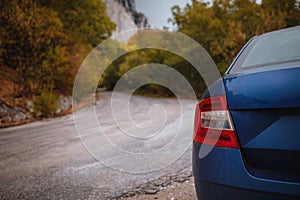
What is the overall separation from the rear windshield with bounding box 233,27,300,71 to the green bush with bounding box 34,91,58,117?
906 centimetres

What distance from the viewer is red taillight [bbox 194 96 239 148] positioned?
1190 mm

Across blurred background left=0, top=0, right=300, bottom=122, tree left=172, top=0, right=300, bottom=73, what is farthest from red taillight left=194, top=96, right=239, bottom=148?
tree left=172, top=0, right=300, bottom=73

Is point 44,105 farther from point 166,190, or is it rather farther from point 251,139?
point 251,139

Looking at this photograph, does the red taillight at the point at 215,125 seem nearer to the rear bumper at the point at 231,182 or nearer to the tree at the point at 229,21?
the rear bumper at the point at 231,182

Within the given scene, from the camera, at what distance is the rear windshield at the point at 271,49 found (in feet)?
5.22

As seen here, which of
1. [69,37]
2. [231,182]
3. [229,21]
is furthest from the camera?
[229,21]

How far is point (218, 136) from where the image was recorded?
1228 millimetres

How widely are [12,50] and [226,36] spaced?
15.3 m

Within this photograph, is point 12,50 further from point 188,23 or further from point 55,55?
point 188,23

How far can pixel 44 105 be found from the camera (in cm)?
913

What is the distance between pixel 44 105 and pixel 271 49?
940 centimetres

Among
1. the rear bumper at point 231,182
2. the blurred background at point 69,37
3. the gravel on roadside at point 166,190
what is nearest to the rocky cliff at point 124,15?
the blurred background at point 69,37

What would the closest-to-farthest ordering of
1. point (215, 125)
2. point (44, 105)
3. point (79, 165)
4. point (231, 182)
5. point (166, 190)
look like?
point (231, 182) → point (215, 125) → point (166, 190) → point (79, 165) → point (44, 105)

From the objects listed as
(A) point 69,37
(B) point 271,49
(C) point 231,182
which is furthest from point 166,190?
(A) point 69,37
